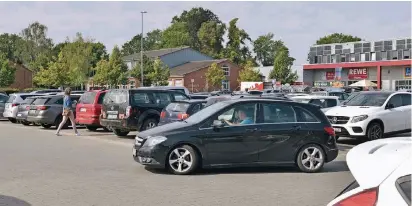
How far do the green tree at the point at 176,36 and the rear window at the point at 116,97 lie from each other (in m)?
93.2

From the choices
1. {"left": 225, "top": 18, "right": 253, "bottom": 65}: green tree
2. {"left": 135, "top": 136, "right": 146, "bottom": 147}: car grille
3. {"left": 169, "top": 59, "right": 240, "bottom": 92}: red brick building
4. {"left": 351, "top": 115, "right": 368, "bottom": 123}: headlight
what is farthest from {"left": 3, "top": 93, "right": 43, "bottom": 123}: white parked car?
{"left": 225, "top": 18, "right": 253, "bottom": 65}: green tree

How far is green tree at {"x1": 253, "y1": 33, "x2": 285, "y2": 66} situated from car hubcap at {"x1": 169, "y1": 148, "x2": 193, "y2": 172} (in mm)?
116796

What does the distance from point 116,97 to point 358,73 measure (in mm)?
65891

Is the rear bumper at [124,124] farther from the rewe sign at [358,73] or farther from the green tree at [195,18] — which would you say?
the green tree at [195,18]

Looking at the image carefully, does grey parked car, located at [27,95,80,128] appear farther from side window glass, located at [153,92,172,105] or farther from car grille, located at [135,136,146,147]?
car grille, located at [135,136,146,147]

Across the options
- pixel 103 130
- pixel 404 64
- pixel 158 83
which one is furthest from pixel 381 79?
pixel 103 130

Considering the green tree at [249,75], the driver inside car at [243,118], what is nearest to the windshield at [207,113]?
the driver inside car at [243,118]

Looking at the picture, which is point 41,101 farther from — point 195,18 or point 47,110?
point 195,18

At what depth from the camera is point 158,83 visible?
2616 inches

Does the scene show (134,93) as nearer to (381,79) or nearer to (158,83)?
(158,83)

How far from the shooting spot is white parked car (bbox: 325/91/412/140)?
590 inches

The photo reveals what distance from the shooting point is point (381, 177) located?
2809 mm

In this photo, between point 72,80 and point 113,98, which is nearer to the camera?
point 113,98

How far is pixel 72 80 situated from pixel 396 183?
6997 centimetres
